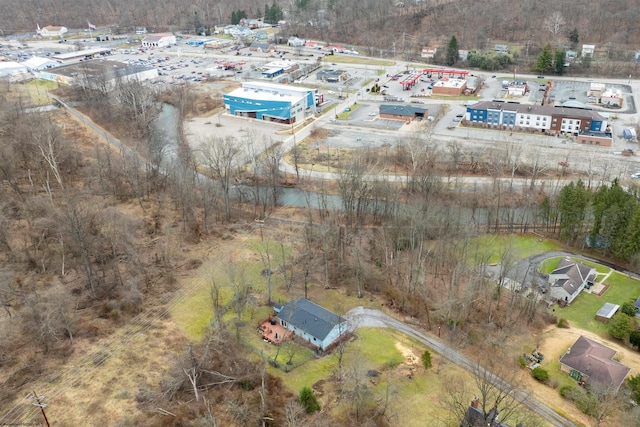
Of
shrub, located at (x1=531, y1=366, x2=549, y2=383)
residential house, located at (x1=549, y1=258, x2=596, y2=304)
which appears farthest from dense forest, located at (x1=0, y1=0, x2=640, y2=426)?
residential house, located at (x1=549, y1=258, x2=596, y2=304)

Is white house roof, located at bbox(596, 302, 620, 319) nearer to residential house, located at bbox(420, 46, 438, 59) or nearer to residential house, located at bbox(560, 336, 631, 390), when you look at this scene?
residential house, located at bbox(560, 336, 631, 390)

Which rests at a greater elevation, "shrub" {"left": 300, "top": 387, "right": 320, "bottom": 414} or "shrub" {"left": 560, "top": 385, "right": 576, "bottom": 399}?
"shrub" {"left": 300, "top": 387, "right": 320, "bottom": 414}

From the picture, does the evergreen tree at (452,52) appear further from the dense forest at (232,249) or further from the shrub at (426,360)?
the shrub at (426,360)

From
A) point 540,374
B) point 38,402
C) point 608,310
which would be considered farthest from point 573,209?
point 38,402

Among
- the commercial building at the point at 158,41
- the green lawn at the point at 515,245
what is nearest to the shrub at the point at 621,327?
the green lawn at the point at 515,245

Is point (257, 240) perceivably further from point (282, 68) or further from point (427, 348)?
point (282, 68)

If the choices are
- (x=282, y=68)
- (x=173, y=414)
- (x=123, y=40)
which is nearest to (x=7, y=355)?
(x=173, y=414)
